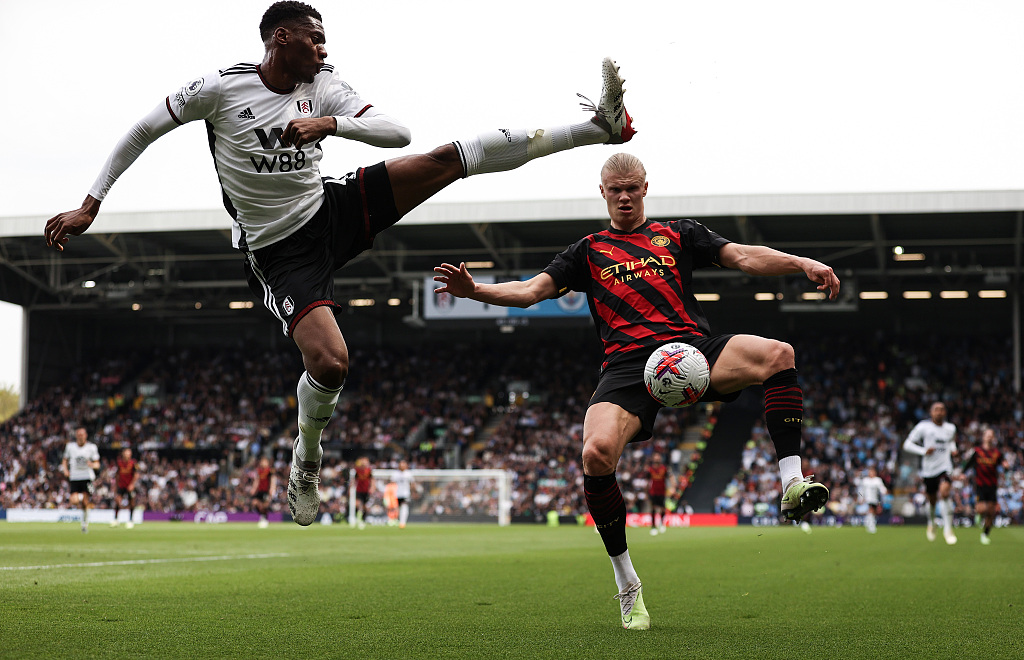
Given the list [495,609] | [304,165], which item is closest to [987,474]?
[495,609]

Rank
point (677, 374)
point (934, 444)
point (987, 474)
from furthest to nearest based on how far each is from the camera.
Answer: point (987, 474) → point (934, 444) → point (677, 374)

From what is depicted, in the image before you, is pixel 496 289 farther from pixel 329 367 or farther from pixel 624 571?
pixel 624 571

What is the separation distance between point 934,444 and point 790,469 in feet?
42.2

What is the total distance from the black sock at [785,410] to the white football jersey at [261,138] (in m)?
2.37

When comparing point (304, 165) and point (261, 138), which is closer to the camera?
point (261, 138)

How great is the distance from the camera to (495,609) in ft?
18.8

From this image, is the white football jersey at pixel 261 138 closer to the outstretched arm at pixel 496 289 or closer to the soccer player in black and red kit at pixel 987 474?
the outstretched arm at pixel 496 289

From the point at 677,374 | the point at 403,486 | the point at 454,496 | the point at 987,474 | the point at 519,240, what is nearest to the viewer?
the point at 677,374

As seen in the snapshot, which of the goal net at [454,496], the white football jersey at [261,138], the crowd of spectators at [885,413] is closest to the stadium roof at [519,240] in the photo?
the crowd of spectators at [885,413]

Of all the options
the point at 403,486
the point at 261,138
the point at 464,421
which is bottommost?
the point at 403,486

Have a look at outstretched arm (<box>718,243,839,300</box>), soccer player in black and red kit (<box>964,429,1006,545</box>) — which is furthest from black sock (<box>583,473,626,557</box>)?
soccer player in black and red kit (<box>964,429,1006,545</box>)

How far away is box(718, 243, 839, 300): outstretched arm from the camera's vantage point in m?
4.55

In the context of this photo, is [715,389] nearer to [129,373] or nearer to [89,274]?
[89,274]

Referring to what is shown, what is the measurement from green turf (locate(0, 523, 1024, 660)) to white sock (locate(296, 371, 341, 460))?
883 mm
